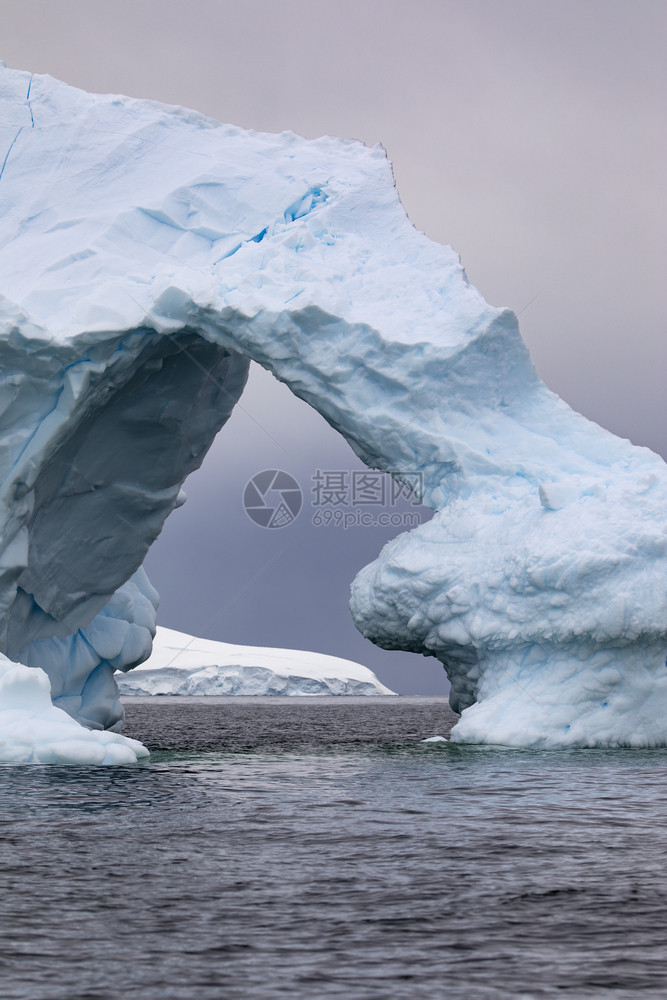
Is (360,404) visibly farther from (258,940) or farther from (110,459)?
(258,940)

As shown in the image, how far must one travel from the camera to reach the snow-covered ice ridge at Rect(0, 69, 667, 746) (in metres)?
12.8

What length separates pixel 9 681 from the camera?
11.7 m

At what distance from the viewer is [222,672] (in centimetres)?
4962

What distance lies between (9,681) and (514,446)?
245 inches

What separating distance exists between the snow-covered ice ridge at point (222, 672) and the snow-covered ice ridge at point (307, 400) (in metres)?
33.3

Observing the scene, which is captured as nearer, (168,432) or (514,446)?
(514,446)

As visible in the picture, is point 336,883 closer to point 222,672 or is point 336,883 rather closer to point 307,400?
point 307,400

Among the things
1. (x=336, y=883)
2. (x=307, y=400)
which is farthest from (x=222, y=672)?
(x=336, y=883)

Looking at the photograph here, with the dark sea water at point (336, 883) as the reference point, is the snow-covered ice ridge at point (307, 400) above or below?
above

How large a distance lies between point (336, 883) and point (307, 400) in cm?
853

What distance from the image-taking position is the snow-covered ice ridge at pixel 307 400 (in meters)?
12.8

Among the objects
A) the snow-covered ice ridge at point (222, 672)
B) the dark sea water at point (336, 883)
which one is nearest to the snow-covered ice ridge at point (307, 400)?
the dark sea water at point (336, 883)

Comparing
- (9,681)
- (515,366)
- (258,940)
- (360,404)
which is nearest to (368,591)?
(360,404)

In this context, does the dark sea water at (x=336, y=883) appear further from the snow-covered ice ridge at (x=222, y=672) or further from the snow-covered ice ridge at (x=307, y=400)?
the snow-covered ice ridge at (x=222, y=672)
